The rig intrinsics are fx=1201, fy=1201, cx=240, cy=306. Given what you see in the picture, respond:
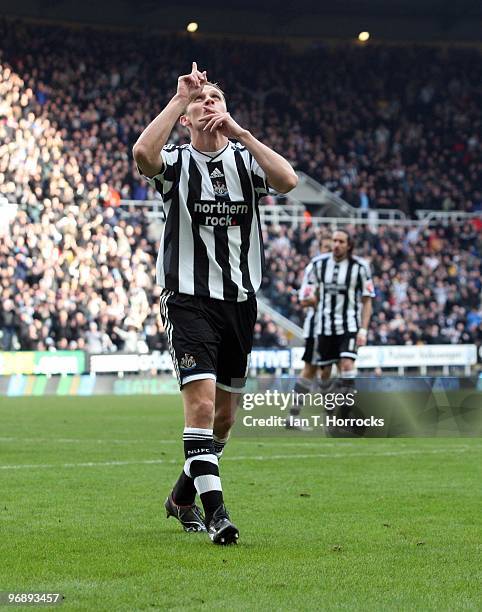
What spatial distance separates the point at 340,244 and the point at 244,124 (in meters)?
25.9

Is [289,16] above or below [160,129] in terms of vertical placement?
above

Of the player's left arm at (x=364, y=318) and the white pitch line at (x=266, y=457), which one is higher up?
the player's left arm at (x=364, y=318)

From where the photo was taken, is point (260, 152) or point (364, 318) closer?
point (260, 152)

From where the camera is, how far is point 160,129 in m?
5.76

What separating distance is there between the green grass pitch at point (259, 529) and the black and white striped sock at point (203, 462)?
263 millimetres

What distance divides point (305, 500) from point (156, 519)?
1205 millimetres

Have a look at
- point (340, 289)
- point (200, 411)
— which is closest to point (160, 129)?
point (200, 411)

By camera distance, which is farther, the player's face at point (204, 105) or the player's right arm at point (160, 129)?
the player's face at point (204, 105)

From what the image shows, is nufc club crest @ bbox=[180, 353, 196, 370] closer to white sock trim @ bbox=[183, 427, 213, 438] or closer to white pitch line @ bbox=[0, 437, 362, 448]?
white sock trim @ bbox=[183, 427, 213, 438]

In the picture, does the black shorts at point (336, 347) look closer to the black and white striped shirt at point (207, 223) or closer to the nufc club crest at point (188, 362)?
the black and white striped shirt at point (207, 223)

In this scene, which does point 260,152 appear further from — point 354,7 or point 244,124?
point 354,7

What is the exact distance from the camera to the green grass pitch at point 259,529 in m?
4.43

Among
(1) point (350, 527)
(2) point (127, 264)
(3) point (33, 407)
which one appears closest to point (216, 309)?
(1) point (350, 527)

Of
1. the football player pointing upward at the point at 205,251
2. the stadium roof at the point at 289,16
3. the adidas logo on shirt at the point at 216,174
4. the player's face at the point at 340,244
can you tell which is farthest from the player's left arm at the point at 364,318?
the stadium roof at the point at 289,16
